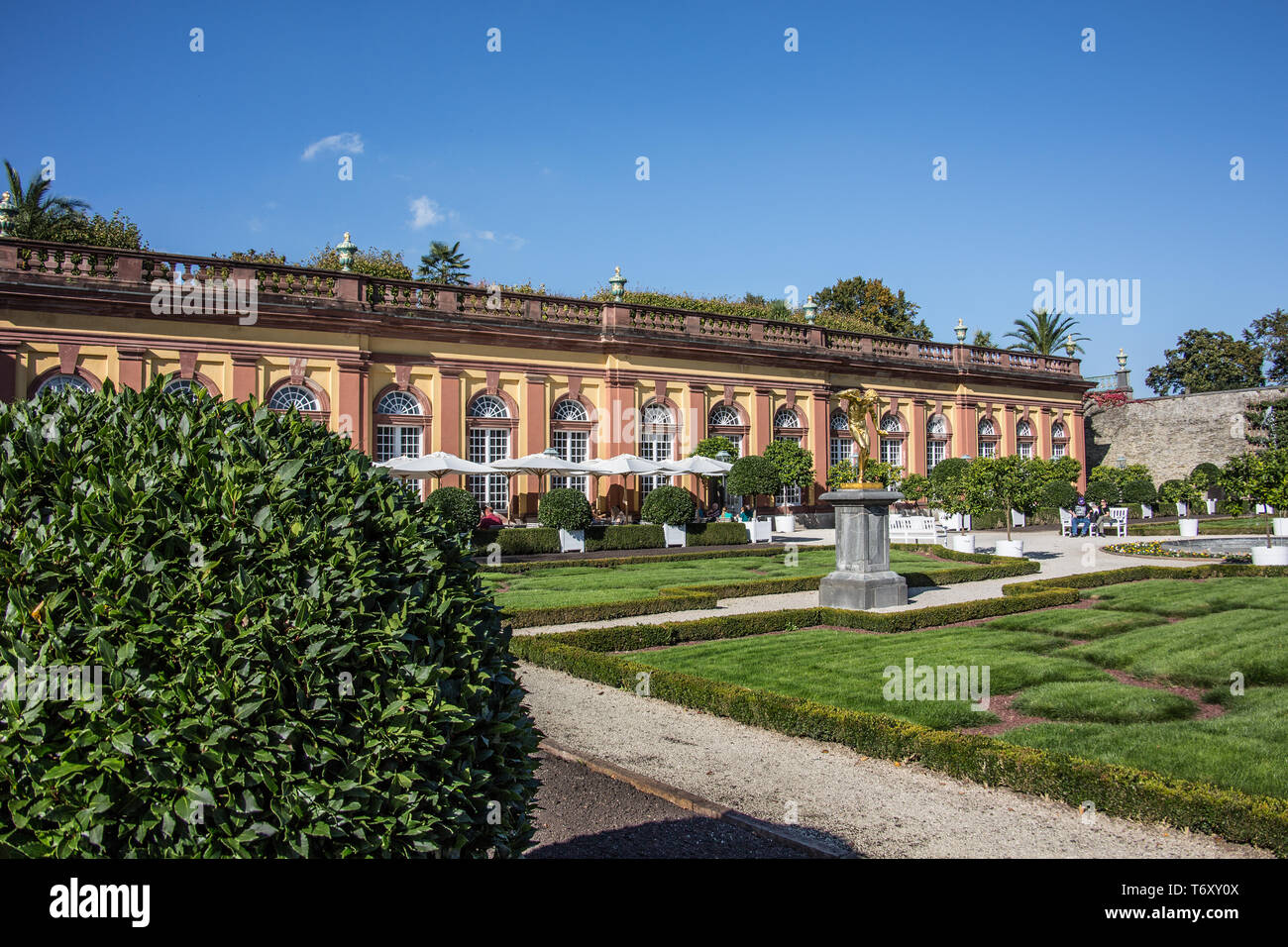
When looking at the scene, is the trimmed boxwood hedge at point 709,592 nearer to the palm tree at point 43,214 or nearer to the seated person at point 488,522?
the seated person at point 488,522

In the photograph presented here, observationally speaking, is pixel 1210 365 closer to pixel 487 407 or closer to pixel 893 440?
pixel 893 440

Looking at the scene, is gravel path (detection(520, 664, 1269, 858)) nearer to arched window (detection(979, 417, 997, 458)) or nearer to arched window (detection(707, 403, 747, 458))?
arched window (detection(707, 403, 747, 458))

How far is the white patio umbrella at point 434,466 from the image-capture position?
2425cm

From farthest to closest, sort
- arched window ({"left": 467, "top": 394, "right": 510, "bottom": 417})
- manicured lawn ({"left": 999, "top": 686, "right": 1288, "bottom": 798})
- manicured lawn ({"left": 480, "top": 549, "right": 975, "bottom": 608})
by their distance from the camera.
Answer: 1. arched window ({"left": 467, "top": 394, "right": 510, "bottom": 417})
2. manicured lawn ({"left": 480, "top": 549, "right": 975, "bottom": 608})
3. manicured lawn ({"left": 999, "top": 686, "right": 1288, "bottom": 798})

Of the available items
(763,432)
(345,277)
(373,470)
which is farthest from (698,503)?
(373,470)

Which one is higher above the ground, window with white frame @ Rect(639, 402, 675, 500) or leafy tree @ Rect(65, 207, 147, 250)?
leafy tree @ Rect(65, 207, 147, 250)

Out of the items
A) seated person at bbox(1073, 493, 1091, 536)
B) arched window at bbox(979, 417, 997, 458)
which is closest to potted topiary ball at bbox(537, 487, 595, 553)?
seated person at bbox(1073, 493, 1091, 536)

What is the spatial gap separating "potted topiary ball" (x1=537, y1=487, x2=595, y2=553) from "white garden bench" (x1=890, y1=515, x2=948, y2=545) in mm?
9655

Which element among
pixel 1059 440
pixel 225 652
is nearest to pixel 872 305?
pixel 1059 440

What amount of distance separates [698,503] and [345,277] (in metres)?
13.8

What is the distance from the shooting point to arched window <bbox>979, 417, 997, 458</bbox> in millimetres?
41719

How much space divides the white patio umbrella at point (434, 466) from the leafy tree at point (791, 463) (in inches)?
421

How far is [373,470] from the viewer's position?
3.32 meters
